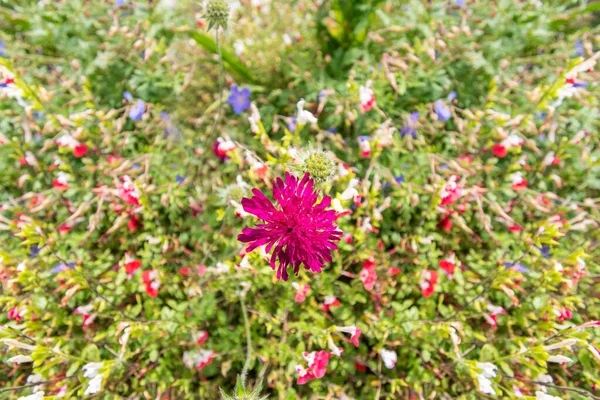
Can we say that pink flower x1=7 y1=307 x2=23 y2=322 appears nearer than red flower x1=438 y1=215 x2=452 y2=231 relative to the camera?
Yes

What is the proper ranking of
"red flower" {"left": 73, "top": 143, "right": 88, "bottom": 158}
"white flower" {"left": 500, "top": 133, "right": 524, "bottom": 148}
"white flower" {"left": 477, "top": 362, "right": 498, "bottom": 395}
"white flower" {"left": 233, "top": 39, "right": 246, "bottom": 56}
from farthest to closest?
"white flower" {"left": 233, "top": 39, "right": 246, "bottom": 56}
"red flower" {"left": 73, "top": 143, "right": 88, "bottom": 158}
"white flower" {"left": 500, "top": 133, "right": 524, "bottom": 148}
"white flower" {"left": 477, "top": 362, "right": 498, "bottom": 395}

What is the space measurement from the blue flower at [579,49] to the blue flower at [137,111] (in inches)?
95.7

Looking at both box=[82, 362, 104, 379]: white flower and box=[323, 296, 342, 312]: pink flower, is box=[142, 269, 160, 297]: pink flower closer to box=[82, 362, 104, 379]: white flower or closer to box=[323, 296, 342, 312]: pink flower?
box=[82, 362, 104, 379]: white flower

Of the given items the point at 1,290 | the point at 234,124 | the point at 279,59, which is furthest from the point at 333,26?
the point at 1,290

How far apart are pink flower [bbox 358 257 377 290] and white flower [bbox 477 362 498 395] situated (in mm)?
456

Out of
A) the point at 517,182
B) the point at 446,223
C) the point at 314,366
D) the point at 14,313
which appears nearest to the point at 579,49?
the point at 517,182

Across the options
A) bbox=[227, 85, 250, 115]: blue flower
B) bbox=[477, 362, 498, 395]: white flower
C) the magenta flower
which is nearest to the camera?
the magenta flower

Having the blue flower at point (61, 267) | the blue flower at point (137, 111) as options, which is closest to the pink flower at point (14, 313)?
the blue flower at point (61, 267)

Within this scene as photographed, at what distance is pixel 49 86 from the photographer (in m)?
2.21

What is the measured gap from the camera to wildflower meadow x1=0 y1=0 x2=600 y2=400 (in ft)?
4.88

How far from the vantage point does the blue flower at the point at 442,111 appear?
192 cm

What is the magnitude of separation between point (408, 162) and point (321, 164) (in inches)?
32.8

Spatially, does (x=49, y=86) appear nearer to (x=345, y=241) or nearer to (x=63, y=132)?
(x=63, y=132)

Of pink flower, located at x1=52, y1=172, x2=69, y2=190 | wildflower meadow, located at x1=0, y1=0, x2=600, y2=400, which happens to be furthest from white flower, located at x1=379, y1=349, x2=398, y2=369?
pink flower, located at x1=52, y1=172, x2=69, y2=190
